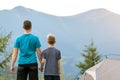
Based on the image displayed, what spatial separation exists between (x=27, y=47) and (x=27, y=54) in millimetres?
134

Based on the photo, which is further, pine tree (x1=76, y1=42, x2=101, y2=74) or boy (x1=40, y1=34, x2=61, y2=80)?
pine tree (x1=76, y1=42, x2=101, y2=74)

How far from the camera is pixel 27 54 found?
7441 mm

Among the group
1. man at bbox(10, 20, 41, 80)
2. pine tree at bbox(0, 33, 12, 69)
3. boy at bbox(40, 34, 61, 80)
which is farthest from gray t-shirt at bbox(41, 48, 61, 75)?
pine tree at bbox(0, 33, 12, 69)

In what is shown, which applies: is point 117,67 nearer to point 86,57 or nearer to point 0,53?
point 0,53

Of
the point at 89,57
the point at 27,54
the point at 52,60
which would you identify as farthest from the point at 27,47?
the point at 89,57

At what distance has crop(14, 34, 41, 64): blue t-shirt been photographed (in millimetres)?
7422

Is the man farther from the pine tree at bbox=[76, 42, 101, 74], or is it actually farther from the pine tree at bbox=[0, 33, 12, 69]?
the pine tree at bbox=[76, 42, 101, 74]

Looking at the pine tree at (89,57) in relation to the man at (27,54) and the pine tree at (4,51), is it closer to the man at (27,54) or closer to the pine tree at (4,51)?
the pine tree at (4,51)

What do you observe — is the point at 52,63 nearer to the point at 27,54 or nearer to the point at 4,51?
the point at 27,54

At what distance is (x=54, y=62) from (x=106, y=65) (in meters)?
8.78

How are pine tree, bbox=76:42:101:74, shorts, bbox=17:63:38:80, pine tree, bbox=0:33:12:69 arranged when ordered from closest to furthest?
shorts, bbox=17:63:38:80
pine tree, bbox=0:33:12:69
pine tree, bbox=76:42:101:74

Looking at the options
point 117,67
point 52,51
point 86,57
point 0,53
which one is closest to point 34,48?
point 52,51

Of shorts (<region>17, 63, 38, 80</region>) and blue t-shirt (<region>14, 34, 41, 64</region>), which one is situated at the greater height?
blue t-shirt (<region>14, 34, 41, 64</region>)

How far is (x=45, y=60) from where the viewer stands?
8.20m
